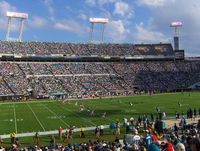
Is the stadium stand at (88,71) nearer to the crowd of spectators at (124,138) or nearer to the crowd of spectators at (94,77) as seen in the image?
the crowd of spectators at (94,77)

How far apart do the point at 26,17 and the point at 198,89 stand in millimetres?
59456

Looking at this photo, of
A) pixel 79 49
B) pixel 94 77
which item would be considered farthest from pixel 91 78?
pixel 79 49

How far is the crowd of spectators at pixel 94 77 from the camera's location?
51750 millimetres

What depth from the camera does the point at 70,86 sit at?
54.6 m

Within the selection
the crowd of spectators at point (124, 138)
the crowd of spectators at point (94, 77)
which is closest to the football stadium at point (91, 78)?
the crowd of spectators at point (94, 77)

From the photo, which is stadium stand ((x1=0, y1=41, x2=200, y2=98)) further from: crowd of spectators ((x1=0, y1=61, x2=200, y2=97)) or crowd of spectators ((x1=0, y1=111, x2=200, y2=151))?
crowd of spectators ((x1=0, y1=111, x2=200, y2=151))

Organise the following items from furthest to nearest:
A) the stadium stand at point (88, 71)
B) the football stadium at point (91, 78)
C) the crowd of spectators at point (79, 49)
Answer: the crowd of spectators at point (79, 49), the stadium stand at point (88, 71), the football stadium at point (91, 78)

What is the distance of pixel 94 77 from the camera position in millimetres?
62219

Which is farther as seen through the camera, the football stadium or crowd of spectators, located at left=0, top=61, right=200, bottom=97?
crowd of spectators, located at left=0, top=61, right=200, bottom=97

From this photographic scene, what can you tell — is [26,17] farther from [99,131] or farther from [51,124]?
[99,131]

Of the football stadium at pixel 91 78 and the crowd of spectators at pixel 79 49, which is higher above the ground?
the crowd of spectators at pixel 79 49

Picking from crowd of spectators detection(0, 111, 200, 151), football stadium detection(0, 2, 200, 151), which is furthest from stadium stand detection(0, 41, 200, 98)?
crowd of spectators detection(0, 111, 200, 151)

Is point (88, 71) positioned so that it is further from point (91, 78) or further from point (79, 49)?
point (79, 49)

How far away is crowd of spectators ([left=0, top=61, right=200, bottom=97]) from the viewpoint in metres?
51.8
